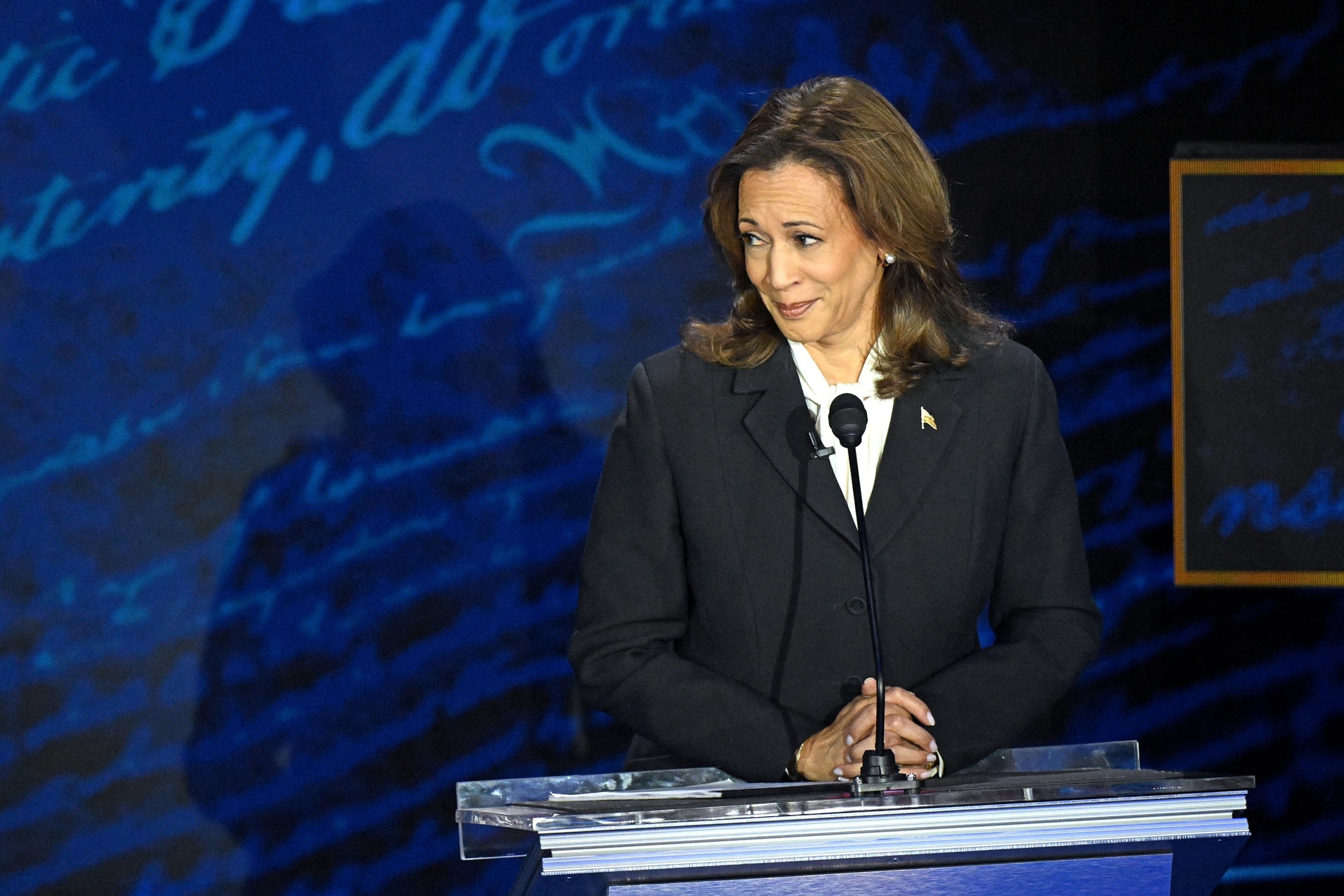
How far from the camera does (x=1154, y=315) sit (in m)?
3.52

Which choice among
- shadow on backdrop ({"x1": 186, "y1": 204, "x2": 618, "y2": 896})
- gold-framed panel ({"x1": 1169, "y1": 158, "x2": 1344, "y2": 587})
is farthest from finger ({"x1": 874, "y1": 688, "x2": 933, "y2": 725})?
gold-framed panel ({"x1": 1169, "y1": 158, "x2": 1344, "y2": 587})

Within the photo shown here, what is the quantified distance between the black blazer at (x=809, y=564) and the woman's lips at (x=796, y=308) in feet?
0.30

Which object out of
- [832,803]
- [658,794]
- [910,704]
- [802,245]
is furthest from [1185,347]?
[832,803]

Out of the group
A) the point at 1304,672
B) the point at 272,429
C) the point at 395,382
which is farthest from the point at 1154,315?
the point at 272,429

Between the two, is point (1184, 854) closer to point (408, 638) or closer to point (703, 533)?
point (703, 533)

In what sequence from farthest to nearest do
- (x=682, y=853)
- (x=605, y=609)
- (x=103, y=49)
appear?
(x=103, y=49) < (x=605, y=609) < (x=682, y=853)

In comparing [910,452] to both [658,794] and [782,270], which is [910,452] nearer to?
[782,270]

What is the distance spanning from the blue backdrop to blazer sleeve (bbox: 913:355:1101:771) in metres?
1.51

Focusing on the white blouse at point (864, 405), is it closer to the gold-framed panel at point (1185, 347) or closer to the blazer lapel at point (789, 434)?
the blazer lapel at point (789, 434)

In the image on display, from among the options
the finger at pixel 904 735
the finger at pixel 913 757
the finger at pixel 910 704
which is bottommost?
the finger at pixel 913 757

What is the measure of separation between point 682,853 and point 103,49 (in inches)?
110

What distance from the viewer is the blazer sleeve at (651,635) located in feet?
6.10

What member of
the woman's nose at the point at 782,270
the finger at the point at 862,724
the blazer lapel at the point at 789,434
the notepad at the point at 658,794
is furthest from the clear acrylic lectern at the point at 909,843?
the woman's nose at the point at 782,270

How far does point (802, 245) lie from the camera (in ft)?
6.45
